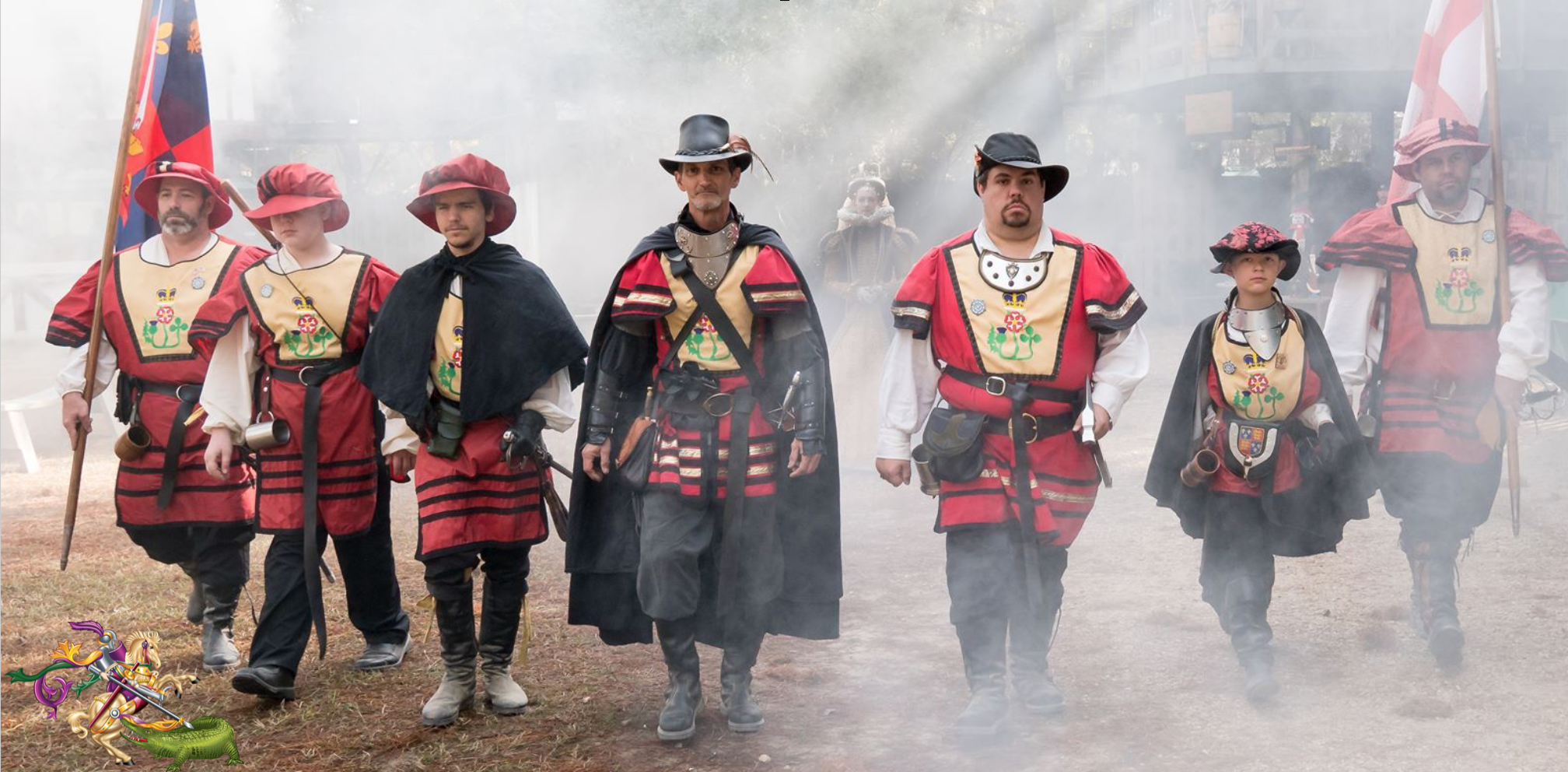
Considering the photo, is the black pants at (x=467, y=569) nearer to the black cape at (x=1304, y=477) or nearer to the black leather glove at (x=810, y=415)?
the black leather glove at (x=810, y=415)

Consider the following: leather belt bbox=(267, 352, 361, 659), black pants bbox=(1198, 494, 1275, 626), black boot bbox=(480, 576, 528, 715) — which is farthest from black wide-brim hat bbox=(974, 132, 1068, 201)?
leather belt bbox=(267, 352, 361, 659)

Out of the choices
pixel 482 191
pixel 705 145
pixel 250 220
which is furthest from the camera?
pixel 250 220

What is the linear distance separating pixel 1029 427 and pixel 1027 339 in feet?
0.82

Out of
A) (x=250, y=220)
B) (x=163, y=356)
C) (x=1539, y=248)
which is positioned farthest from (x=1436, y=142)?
(x=163, y=356)

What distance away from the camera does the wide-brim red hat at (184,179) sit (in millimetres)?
5074

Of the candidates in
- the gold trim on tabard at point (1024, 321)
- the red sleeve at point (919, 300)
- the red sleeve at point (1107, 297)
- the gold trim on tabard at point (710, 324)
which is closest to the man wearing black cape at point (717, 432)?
the gold trim on tabard at point (710, 324)

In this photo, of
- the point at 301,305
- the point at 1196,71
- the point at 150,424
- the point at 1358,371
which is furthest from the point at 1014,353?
the point at 1196,71

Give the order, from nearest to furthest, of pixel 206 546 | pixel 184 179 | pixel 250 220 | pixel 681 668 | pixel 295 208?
pixel 681 668 → pixel 295 208 → pixel 250 220 → pixel 184 179 → pixel 206 546

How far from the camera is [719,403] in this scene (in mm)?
4234

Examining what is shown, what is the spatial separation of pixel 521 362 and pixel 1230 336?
215 cm

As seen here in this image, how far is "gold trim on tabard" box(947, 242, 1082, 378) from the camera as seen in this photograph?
4195mm

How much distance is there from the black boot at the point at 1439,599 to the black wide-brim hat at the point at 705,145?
2561 mm

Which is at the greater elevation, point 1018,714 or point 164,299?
point 164,299

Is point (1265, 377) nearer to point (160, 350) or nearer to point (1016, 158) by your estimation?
point (1016, 158)
